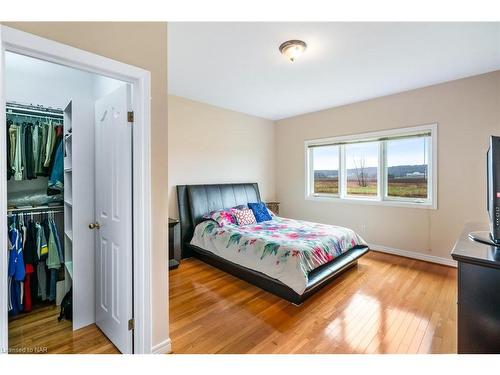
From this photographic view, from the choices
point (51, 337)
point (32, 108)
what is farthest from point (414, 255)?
point (32, 108)

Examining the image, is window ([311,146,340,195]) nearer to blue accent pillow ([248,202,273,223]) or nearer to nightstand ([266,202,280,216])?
nightstand ([266,202,280,216])

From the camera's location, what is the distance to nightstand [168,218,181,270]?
10.9 ft

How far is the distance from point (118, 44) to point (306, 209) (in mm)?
4248

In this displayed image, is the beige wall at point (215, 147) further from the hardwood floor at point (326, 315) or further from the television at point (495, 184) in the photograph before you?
the television at point (495, 184)

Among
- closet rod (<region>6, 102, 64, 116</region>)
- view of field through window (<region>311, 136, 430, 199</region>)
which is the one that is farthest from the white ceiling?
closet rod (<region>6, 102, 64, 116</region>)

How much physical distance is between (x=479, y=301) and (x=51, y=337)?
9.04 feet

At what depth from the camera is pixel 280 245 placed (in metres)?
2.63

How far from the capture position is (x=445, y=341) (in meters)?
1.83

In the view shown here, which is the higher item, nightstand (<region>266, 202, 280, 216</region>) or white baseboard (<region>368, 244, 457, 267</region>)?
nightstand (<region>266, 202, 280, 216</region>)

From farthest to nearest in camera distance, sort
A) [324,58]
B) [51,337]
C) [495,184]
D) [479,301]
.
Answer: [324,58] < [51,337] < [495,184] < [479,301]

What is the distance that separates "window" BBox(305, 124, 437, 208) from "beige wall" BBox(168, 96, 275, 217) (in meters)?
1.00

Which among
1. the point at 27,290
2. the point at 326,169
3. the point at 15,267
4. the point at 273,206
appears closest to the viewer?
the point at 15,267

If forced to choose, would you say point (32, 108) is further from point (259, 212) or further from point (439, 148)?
point (439, 148)

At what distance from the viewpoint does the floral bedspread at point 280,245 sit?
95.0 inches
